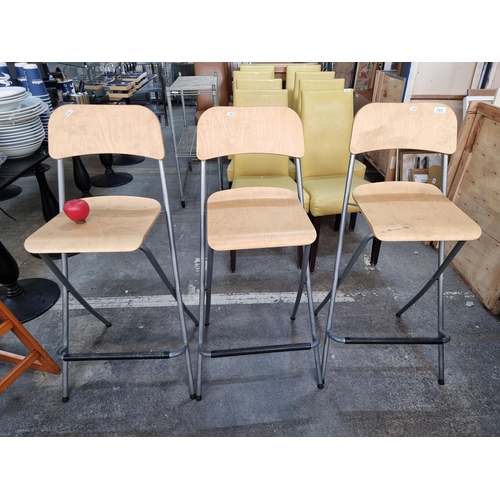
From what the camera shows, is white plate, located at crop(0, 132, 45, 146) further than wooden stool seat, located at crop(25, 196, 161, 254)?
Yes

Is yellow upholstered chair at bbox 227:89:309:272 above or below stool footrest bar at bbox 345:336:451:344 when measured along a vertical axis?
above

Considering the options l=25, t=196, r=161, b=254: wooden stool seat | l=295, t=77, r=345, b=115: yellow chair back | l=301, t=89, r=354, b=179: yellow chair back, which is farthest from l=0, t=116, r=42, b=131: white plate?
l=295, t=77, r=345, b=115: yellow chair back

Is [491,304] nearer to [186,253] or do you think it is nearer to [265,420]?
[265,420]

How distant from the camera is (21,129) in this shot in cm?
170

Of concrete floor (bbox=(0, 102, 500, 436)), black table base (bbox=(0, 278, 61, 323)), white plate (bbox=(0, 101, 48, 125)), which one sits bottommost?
concrete floor (bbox=(0, 102, 500, 436))

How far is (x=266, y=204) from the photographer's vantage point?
1322mm

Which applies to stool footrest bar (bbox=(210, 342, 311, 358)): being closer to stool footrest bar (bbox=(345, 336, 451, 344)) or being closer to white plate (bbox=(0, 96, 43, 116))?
stool footrest bar (bbox=(345, 336, 451, 344))

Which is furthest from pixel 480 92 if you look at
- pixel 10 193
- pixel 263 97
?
pixel 10 193

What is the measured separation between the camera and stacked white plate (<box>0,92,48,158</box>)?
64.9 inches

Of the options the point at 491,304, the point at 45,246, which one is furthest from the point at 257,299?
the point at 491,304

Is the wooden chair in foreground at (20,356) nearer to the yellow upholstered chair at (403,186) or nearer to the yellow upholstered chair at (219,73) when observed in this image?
the yellow upholstered chair at (403,186)

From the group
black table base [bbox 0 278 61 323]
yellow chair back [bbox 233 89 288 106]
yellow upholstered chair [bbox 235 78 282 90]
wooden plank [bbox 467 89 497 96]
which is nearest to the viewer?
black table base [bbox 0 278 61 323]

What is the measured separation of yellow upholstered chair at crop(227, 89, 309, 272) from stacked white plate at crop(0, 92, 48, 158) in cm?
108

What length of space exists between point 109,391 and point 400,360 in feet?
4.17
